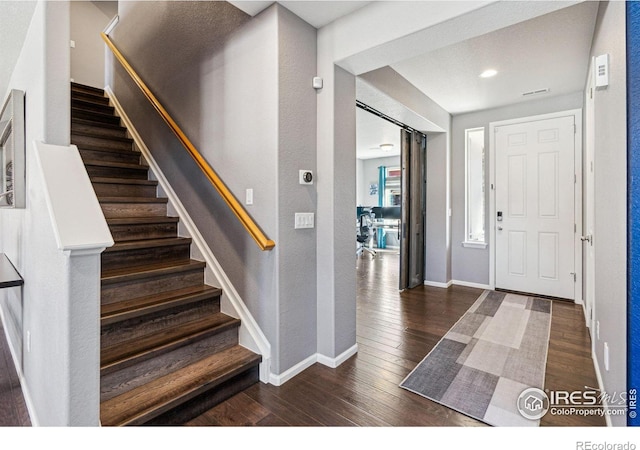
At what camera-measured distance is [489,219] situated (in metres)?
4.47

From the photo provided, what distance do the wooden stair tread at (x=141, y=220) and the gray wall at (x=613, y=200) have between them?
3117 millimetres

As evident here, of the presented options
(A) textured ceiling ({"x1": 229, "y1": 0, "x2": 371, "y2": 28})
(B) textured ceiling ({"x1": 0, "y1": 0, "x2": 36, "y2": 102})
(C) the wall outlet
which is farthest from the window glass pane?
(B) textured ceiling ({"x1": 0, "y1": 0, "x2": 36, "y2": 102})

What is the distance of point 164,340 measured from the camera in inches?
75.5

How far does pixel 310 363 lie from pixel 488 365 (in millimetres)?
1321

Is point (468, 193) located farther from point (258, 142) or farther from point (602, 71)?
point (258, 142)

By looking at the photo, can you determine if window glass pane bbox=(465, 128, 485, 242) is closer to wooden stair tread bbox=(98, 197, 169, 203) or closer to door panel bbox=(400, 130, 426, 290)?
door panel bbox=(400, 130, 426, 290)

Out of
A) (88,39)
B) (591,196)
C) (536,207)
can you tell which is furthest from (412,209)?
(88,39)

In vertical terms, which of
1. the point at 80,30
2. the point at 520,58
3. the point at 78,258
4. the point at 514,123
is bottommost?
the point at 78,258

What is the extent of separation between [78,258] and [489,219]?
470 centimetres

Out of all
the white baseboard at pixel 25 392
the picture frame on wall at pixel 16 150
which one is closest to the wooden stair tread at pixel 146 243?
the picture frame on wall at pixel 16 150

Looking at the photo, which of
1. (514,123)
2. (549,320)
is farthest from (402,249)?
(514,123)

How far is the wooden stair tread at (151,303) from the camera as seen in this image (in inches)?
73.1
